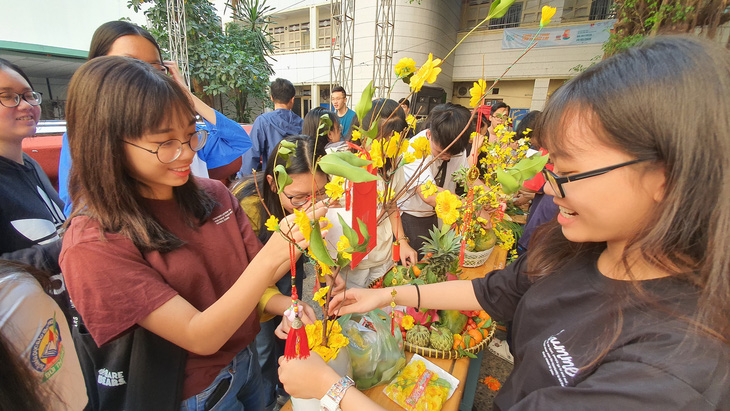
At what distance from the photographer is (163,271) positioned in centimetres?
77

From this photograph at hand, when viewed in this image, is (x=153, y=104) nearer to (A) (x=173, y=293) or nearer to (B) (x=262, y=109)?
(A) (x=173, y=293)

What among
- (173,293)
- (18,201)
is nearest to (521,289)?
(173,293)

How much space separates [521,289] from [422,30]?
1305 centimetres

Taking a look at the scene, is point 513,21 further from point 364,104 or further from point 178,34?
point 364,104

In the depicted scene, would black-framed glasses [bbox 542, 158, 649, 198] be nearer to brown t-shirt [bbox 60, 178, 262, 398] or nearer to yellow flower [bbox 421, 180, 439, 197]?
yellow flower [bbox 421, 180, 439, 197]

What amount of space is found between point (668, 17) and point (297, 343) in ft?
20.3

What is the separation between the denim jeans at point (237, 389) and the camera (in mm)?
913

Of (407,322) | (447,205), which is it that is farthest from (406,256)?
(447,205)

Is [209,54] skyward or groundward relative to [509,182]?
skyward

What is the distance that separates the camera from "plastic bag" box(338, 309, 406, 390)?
0.90m

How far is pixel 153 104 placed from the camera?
0.74 meters

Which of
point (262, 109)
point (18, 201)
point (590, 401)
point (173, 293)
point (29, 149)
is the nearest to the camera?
point (590, 401)

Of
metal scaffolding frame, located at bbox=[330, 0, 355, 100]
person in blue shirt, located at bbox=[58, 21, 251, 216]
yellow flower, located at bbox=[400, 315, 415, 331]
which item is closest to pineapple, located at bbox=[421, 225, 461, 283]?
yellow flower, located at bbox=[400, 315, 415, 331]

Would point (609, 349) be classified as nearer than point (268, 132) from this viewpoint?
Yes
